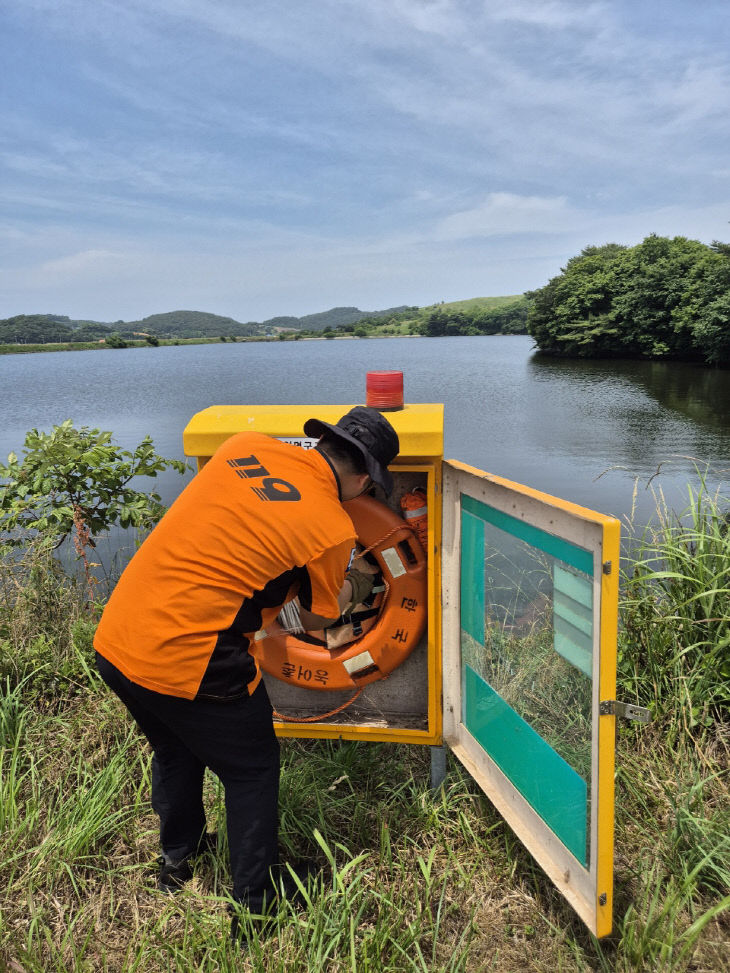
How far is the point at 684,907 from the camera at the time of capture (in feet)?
5.72

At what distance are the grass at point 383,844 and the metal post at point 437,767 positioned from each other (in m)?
0.05

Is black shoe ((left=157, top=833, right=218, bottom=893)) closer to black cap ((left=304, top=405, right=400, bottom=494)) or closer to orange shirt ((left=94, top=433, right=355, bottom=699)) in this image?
orange shirt ((left=94, top=433, right=355, bottom=699))

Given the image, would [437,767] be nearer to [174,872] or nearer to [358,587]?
[358,587]

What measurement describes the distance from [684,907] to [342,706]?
3.71ft

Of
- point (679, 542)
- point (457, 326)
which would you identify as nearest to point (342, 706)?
point (679, 542)

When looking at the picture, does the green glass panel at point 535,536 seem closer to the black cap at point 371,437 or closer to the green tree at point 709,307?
the black cap at point 371,437

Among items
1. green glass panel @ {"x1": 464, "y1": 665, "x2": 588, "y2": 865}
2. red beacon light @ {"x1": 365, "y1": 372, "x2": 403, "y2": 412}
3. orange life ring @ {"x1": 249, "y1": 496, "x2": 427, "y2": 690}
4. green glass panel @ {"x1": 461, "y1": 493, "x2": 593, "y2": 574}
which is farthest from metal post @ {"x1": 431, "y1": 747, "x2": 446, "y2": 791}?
red beacon light @ {"x1": 365, "y1": 372, "x2": 403, "y2": 412}

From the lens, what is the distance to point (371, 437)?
1.81 m

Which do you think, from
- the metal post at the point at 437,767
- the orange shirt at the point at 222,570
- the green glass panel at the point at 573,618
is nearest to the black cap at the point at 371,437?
the orange shirt at the point at 222,570

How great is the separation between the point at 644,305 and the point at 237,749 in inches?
1484

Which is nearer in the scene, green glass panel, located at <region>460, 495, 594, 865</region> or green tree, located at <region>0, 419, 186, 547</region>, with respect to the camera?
green glass panel, located at <region>460, 495, 594, 865</region>

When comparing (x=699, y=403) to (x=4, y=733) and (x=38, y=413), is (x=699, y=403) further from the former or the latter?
(x=4, y=733)

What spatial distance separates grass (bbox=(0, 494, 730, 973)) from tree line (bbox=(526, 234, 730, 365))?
2748 cm

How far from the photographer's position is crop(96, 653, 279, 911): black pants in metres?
1.62
